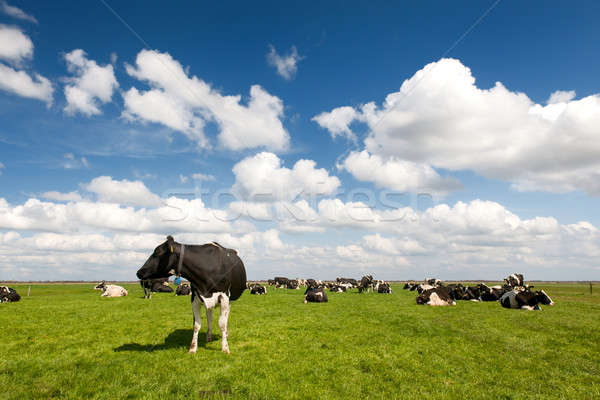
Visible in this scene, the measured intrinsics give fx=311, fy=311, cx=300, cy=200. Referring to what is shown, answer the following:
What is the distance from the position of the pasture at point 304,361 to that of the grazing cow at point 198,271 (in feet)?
3.17

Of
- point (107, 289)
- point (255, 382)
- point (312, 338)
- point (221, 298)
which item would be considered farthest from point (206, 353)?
point (107, 289)

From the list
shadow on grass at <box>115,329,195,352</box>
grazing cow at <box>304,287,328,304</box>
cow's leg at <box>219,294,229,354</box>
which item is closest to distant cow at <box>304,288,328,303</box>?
grazing cow at <box>304,287,328,304</box>

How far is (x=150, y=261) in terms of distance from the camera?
29.4ft

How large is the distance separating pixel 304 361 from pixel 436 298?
18.2m

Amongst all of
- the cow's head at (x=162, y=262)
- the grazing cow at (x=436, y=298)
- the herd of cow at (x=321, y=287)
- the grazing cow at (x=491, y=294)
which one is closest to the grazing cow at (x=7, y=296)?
the herd of cow at (x=321, y=287)

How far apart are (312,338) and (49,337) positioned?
8954mm

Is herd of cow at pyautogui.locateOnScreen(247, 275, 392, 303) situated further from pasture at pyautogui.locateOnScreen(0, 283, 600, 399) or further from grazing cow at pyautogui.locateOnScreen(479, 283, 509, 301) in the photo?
grazing cow at pyautogui.locateOnScreen(479, 283, 509, 301)

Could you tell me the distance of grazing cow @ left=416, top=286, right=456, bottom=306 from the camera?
22.6 metres

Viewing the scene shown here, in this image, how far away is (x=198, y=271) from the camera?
9367 mm

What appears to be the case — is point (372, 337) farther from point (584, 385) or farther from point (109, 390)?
point (109, 390)

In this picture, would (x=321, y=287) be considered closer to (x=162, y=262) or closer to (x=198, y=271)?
(x=198, y=271)

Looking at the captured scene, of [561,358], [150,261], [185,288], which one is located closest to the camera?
[561,358]

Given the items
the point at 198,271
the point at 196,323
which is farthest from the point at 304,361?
the point at 198,271

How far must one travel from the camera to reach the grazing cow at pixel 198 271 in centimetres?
898
